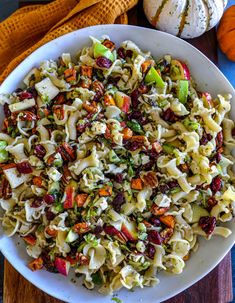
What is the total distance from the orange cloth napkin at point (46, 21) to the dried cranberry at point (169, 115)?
0.39 metres

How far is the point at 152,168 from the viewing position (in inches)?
66.8

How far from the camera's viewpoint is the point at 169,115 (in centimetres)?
172

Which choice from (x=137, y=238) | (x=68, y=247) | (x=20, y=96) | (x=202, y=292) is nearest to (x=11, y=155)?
(x=20, y=96)

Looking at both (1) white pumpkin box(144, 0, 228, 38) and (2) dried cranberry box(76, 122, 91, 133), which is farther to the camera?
(1) white pumpkin box(144, 0, 228, 38)

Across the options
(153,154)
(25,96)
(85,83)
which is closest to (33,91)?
(25,96)

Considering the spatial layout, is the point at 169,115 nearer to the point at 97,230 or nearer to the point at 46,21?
the point at 97,230

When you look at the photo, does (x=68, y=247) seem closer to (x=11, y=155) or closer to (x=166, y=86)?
(x=11, y=155)

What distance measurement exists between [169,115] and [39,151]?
412mm

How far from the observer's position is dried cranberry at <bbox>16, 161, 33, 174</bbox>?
1.68 m

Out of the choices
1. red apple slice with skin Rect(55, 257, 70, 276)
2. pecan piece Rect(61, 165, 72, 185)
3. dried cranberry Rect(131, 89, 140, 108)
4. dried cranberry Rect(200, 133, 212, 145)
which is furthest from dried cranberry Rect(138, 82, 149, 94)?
red apple slice with skin Rect(55, 257, 70, 276)

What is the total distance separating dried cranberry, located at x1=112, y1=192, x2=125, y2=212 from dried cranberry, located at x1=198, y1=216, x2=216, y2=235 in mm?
263

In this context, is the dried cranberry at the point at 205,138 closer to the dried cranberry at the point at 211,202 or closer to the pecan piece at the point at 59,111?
the dried cranberry at the point at 211,202

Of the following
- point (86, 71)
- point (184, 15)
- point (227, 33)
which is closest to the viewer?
point (86, 71)

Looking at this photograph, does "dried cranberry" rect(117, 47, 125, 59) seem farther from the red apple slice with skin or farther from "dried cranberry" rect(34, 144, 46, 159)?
the red apple slice with skin
